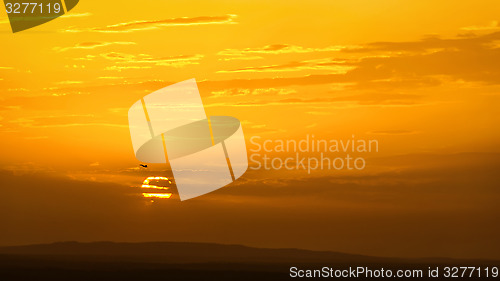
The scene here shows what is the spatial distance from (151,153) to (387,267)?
15368 mm

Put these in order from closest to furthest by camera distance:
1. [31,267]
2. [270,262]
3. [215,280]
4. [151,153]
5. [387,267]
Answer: [151,153]
[387,267]
[270,262]
[215,280]
[31,267]

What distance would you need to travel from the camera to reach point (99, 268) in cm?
5134

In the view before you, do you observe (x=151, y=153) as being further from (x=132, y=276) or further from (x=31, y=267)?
(x=31, y=267)

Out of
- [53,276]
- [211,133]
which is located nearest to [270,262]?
[53,276]

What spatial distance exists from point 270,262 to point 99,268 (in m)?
12.9

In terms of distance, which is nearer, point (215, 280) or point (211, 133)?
point (211, 133)

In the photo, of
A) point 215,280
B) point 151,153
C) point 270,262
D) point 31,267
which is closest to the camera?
point 151,153

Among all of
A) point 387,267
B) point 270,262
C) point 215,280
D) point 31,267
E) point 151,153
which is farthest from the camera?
point 31,267

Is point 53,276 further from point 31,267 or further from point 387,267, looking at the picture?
point 387,267

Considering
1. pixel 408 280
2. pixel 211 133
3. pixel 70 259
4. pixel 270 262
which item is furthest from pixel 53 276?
pixel 211 133

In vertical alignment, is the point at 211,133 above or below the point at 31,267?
below

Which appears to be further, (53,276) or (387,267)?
(53,276)

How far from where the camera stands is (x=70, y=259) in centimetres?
5134

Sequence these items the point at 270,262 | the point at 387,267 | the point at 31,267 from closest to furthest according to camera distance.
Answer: the point at 387,267 → the point at 270,262 → the point at 31,267
